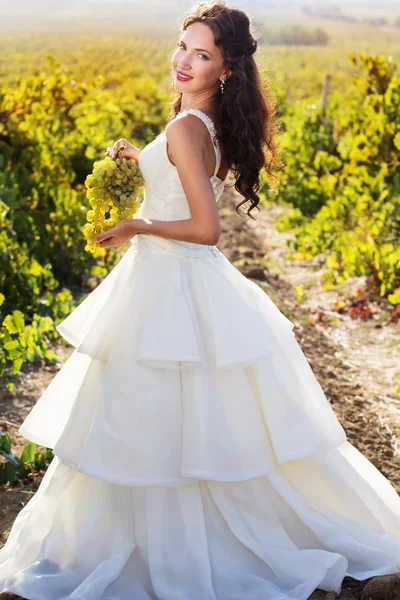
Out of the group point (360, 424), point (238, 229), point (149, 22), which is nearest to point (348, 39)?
point (149, 22)

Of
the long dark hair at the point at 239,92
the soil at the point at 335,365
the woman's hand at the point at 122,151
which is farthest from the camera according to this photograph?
the soil at the point at 335,365

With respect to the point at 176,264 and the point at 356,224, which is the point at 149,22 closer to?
the point at 356,224

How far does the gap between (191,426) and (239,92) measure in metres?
1.00

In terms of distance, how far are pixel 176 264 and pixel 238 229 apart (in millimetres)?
5731

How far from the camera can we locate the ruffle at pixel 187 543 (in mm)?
2152

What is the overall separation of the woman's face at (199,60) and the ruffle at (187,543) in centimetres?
120

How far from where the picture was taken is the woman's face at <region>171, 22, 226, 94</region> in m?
2.25

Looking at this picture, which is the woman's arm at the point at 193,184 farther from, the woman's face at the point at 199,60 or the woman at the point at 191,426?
the woman's face at the point at 199,60

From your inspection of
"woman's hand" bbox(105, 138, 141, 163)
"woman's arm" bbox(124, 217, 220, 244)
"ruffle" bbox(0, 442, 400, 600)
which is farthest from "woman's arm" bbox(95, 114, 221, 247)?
"ruffle" bbox(0, 442, 400, 600)

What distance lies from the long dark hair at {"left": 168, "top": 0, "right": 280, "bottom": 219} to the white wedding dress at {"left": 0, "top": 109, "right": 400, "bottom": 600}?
0.25ft

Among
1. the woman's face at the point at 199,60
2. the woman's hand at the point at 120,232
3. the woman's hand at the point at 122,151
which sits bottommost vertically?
the woman's hand at the point at 120,232

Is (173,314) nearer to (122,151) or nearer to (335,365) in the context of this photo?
(122,151)

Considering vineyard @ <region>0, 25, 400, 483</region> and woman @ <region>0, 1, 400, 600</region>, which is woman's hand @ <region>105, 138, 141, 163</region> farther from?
vineyard @ <region>0, 25, 400, 483</region>

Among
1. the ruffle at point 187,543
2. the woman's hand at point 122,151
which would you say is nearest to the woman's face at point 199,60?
the woman's hand at point 122,151
